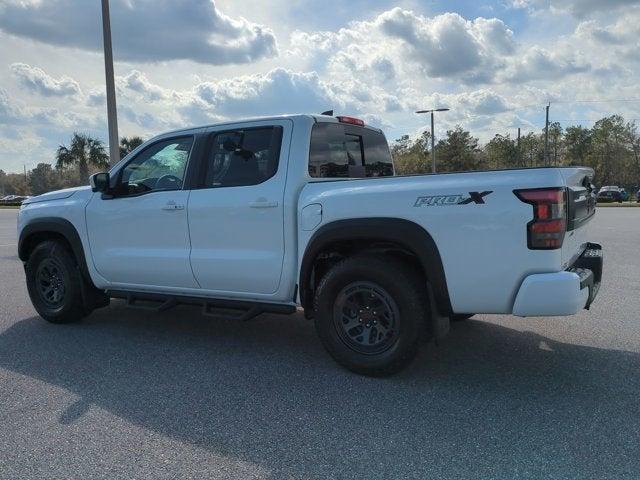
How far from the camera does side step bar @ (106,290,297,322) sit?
4625mm

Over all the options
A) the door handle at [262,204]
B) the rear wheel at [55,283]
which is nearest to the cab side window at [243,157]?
the door handle at [262,204]

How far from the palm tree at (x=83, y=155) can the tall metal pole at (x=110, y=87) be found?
42.0m

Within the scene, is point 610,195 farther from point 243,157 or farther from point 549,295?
point 549,295

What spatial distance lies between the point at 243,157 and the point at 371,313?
68.1 inches

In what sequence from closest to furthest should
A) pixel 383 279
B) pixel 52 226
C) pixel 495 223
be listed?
pixel 495 223, pixel 383 279, pixel 52 226

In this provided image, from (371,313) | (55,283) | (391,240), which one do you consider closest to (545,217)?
(391,240)

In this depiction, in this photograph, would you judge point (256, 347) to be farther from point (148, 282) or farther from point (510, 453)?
point (510, 453)

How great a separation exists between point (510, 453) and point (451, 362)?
150 centimetres

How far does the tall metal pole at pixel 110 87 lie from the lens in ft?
39.5

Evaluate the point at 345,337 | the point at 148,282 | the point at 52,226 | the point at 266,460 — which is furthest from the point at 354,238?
the point at 52,226

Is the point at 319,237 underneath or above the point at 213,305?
above

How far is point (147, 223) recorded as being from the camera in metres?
5.18

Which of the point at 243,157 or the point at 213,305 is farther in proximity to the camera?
the point at 213,305

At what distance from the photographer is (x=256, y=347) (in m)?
5.07
